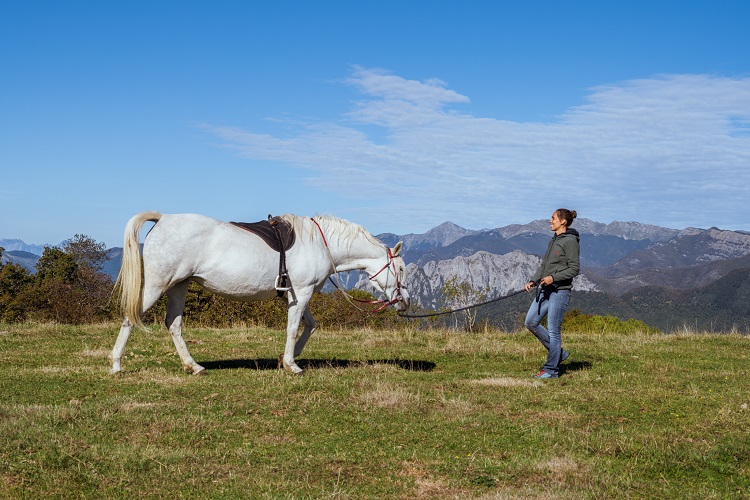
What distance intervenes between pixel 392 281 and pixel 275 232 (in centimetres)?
227

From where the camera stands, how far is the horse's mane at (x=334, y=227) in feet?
38.8

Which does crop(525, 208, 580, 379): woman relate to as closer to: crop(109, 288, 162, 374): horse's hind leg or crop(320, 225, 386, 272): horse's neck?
crop(320, 225, 386, 272): horse's neck

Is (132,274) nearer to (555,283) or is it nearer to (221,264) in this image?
(221,264)

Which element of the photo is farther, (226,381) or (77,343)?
(77,343)

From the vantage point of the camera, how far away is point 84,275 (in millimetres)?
45594

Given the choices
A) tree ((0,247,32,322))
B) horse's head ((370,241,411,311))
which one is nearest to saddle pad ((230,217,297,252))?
horse's head ((370,241,411,311))

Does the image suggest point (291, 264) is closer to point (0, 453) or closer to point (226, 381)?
point (226, 381)

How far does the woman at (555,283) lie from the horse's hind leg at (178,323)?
5.49m

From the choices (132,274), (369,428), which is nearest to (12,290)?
(132,274)

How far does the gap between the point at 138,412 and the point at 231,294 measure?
132 inches

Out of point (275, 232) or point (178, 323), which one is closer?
point (178, 323)

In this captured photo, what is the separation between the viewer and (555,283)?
36.7 feet

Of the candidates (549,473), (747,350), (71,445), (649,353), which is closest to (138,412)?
(71,445)

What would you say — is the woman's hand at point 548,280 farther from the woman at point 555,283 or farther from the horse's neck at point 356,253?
the horse's neck at point 356,253
